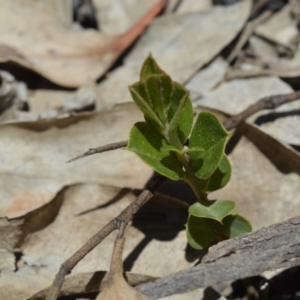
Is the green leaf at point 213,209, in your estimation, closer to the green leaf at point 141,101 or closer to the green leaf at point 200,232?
the green leaf at point 200,232

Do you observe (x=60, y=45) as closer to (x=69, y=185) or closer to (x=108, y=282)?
(x=69, y=185)

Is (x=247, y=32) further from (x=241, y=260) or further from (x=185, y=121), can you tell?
(x=241, y=260)

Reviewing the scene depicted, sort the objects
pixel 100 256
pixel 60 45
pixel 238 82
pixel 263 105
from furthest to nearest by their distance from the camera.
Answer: pixel 60 45
pixel 238 82
pixel 263 105
pixel 100 256

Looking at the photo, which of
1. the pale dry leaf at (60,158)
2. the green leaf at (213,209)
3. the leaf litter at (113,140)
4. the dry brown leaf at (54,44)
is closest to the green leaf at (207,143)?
the green leaf at (213,209)

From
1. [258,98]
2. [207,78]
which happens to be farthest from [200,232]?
[207,78]

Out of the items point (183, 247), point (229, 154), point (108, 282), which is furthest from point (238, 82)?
point (108, 282)

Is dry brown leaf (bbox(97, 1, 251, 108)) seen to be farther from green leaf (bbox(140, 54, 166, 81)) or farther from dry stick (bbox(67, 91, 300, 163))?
green leaf (bbox(140, 54, 166, 81))

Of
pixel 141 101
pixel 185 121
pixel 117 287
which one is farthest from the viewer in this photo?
pixel 185 121
